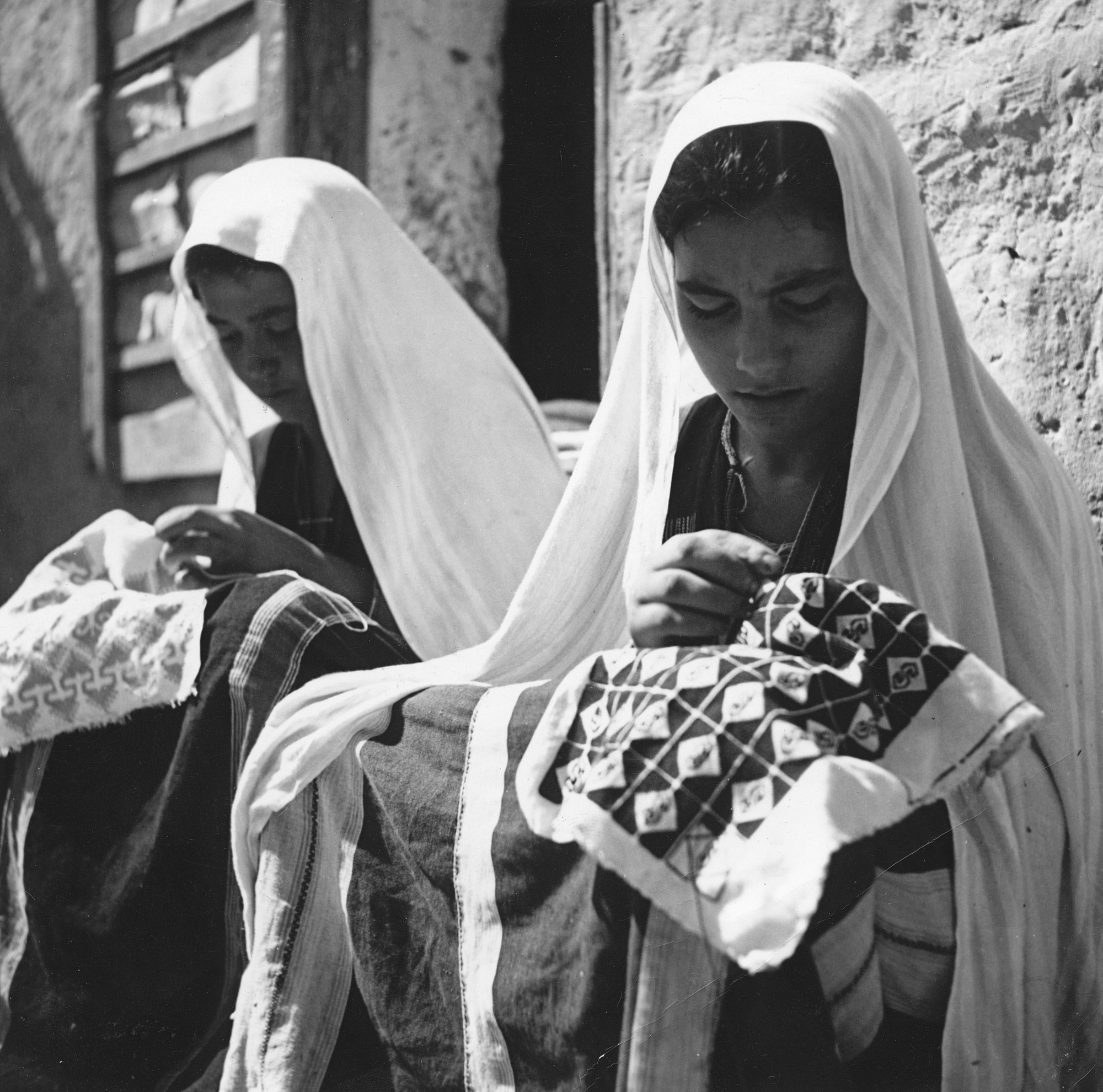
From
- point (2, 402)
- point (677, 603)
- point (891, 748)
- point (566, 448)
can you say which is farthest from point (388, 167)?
point (891, 748)

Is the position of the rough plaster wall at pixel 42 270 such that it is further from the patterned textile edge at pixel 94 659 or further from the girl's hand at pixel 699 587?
the girl's hand at pixel 699 587

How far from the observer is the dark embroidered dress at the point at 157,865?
155cm

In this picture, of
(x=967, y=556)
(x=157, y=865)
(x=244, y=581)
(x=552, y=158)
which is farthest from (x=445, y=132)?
(x=967, y=556)

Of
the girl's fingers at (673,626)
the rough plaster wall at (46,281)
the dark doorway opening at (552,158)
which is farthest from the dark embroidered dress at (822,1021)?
the rough plaster wall at (46,281)

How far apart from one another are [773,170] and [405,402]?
806 millimetres

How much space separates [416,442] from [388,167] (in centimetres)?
57

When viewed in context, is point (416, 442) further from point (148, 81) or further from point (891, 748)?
point (891, 748)

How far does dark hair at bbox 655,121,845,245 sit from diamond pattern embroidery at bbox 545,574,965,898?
403 mm

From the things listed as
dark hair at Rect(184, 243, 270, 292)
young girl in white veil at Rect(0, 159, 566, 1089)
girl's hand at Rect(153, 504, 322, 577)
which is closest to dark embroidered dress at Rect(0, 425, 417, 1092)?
young girl in white veil at Rect(0, 159, 566, 1089)

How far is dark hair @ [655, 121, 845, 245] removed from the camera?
1202 mm

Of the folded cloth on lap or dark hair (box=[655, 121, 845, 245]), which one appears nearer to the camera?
the folded cloth on lap

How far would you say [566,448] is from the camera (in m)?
2.07

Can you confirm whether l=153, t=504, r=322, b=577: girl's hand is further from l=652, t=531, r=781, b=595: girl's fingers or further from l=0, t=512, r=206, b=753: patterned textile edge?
l=652, t=531, r=781, b=595: girl's fingers

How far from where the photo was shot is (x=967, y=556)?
45.1 inches
